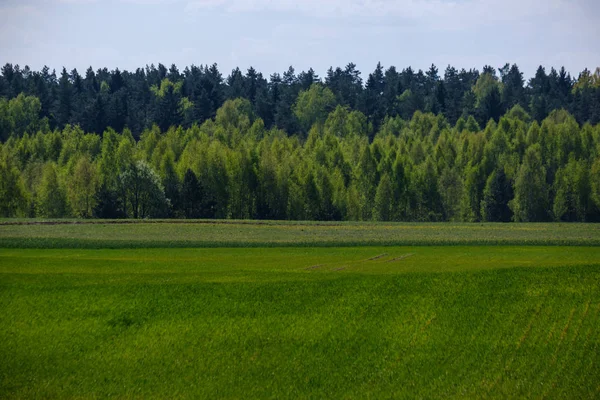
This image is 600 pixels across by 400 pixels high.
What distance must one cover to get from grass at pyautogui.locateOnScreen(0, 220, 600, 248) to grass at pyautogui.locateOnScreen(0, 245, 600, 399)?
2473cm

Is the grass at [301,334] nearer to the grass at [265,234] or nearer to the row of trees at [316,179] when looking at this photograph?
the grass at [265,234]

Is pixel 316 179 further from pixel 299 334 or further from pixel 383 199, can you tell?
pixel 299 334

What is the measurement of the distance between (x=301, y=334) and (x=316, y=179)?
325ft

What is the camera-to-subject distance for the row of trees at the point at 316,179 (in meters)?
116

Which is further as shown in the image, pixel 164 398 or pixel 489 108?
pixel 489 108

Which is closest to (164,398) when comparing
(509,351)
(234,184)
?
(509,351)

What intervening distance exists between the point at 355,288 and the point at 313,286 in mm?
1836

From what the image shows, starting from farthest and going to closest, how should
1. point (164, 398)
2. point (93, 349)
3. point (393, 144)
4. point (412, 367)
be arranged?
point (393, 144), point (93, 349), point (412, 367), point (164, 398)

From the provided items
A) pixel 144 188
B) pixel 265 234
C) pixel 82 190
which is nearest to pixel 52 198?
pixel 82 190

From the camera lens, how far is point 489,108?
19650 cm

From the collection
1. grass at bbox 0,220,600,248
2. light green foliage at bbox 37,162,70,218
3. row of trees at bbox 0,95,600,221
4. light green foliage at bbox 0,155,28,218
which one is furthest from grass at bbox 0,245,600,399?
light green foliage at bbox 37,162,70,218

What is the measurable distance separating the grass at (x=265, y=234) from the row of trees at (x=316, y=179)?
27.4m

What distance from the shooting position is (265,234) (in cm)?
7700

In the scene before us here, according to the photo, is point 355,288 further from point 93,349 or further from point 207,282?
point 93,349
